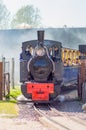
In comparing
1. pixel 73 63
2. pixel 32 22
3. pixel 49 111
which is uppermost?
pixel 32 22

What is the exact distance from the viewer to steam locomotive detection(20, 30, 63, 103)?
20.8m

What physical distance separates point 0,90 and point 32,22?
68906 mm

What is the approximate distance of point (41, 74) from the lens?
21.1 meters

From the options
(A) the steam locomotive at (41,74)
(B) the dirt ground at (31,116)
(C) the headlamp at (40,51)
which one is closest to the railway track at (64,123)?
(B) the dirt ground at (31,116)

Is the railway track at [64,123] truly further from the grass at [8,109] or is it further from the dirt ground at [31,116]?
the grass at [8,109]

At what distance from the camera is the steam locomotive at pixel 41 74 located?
20812mm

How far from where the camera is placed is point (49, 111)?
18.6 metres

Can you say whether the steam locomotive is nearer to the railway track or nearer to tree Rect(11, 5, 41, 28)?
the railway track

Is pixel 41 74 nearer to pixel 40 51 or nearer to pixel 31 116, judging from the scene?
pixel 40 51

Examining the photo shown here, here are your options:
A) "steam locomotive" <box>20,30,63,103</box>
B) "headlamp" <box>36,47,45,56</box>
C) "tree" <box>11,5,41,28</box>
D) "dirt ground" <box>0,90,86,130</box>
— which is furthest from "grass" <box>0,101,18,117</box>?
"tree" <box>11,5,41,28</box>

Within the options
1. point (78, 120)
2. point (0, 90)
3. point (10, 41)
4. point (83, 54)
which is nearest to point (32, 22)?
point (10, 41)

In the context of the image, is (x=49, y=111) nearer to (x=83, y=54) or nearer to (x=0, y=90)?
(x=0, y=90)

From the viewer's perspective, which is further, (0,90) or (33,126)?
(0,90)

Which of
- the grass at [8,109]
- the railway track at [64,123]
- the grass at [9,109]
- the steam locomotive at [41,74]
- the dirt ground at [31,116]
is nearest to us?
the railway track at [64,123]
